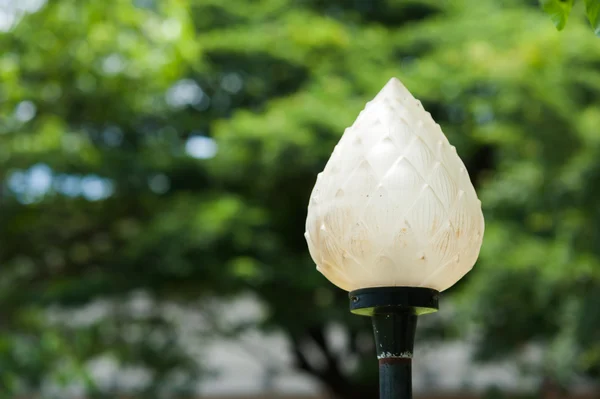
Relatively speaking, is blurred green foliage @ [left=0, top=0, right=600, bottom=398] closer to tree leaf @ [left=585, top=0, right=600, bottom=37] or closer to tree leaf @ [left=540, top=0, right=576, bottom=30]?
tree leaf @ [left=540, top=0, right=576, bottom=30]

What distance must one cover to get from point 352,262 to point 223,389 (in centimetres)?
1417

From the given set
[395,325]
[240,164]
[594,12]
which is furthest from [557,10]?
[240,164]

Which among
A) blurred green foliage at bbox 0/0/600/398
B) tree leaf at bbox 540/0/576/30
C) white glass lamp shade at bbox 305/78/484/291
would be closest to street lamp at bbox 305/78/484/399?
white glass lamp shade at bbox 305/78/484/291

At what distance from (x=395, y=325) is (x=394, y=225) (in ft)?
0.71

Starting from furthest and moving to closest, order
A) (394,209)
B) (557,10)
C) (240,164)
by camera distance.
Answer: (240,164), (557,10), (394,209)

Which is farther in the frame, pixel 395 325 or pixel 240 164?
pixel 240 164

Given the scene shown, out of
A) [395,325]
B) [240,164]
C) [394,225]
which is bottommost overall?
[240,164]

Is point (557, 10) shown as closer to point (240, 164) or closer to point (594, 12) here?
point (594, 12)

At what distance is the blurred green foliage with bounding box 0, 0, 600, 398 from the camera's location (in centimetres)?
684

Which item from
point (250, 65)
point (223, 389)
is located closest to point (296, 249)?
point (250, 65)

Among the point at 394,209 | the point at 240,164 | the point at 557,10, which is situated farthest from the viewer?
the point at 240,164

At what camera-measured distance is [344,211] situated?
6.01 ft

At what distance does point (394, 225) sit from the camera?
1792 mm

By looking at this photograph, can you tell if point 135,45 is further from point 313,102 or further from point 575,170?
point 575,170
